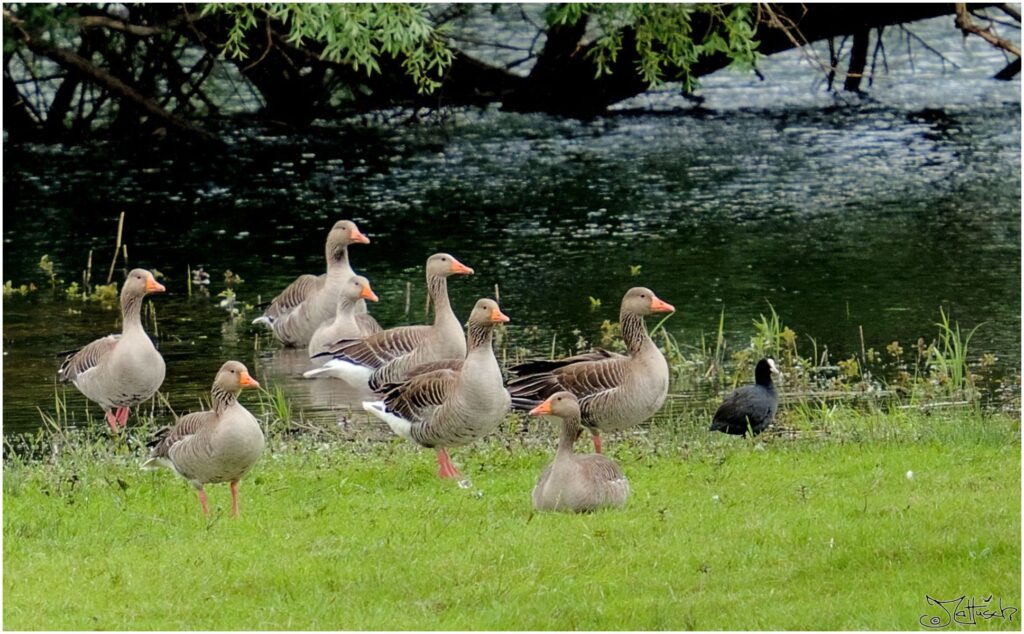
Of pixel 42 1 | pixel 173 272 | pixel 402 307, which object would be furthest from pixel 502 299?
pixel 42 1

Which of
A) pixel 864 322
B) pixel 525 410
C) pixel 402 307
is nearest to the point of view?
pixel 525 410

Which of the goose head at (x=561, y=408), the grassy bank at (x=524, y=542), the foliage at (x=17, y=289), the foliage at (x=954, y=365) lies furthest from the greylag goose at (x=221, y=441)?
the foliage at (x=17, y=289)

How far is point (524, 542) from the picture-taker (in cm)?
941

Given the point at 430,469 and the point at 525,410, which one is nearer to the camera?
the point at 430,469

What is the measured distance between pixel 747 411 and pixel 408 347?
4045 mm

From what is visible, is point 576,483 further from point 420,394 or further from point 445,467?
point 420,394

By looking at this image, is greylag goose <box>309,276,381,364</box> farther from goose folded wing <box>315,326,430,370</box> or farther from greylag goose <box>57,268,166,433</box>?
greylag goose <box>57,268,166,433</box>

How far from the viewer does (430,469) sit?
1245 centimetres

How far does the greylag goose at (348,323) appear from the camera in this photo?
18266 mm

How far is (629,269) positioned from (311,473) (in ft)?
42.4

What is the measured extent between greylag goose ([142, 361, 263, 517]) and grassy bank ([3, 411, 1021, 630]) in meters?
0.31

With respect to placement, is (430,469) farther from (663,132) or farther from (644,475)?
(663,132)

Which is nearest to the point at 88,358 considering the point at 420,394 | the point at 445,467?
the point at 420,394

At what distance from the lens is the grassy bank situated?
8.18 metres
